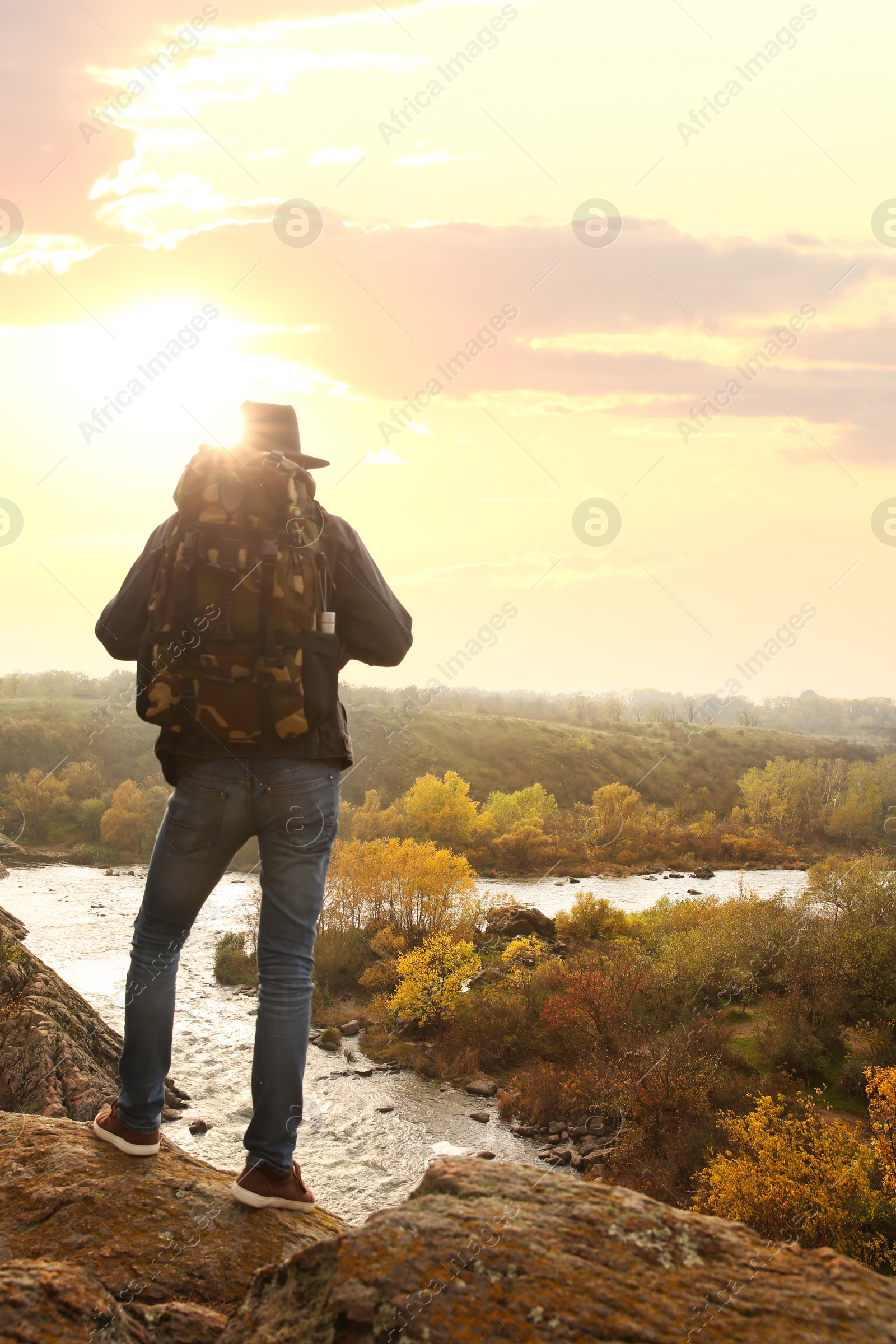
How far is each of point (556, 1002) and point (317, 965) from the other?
11594 millimetres

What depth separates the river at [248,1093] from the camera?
68.9 ft

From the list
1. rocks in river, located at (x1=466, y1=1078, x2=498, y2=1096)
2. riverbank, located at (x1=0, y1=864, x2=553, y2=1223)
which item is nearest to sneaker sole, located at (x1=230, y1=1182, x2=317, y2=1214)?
riverbank, located at (x1=0, y1=864, x2=553, y2=1223)

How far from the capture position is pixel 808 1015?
30.5 m

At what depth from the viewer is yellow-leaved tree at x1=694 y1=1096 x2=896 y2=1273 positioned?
1645 cm

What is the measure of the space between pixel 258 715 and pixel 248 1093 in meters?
25.8

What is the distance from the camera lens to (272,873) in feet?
11.0

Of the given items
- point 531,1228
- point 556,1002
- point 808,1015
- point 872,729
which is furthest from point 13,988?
point 872,729

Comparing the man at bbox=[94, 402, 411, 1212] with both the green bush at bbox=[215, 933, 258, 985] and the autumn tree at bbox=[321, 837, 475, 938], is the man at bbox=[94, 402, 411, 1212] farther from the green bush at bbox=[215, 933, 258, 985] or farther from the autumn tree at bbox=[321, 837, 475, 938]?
the autumn tree at bbox=[321, 837, 475, 938]

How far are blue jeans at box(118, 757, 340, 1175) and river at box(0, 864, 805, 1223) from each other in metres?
9.28

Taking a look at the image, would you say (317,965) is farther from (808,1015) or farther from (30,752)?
(30,752)

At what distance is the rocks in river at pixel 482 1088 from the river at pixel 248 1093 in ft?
1.53

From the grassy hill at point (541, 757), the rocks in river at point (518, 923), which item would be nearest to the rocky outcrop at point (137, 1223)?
the rocks in river at point (518, 923)

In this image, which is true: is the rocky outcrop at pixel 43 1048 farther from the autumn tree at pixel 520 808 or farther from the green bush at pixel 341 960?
the autumn tree at pixel 520 808

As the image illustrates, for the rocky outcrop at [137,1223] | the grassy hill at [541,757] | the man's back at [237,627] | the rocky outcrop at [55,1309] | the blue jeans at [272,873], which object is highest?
the man's back at [237,627]
